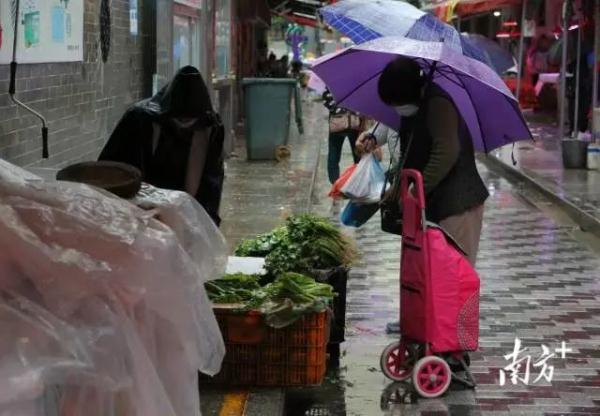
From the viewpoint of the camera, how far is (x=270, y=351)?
5.51 meters

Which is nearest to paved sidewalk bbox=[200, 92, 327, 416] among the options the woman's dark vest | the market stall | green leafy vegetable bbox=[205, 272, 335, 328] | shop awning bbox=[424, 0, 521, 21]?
green leafy vegetable bbox=[205, 272, 335, 328]

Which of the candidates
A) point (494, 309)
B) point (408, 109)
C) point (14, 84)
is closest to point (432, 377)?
point (408, 109)

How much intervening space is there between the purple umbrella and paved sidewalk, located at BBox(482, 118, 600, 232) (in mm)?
3347

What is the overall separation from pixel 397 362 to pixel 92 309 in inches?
135

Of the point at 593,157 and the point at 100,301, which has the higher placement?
the point at 100,301

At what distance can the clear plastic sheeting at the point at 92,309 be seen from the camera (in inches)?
108

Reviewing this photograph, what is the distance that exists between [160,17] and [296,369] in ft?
19.4

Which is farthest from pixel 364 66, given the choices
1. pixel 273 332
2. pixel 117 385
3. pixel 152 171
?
pixel 117 385

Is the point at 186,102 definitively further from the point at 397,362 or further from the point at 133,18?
the point at 133,18

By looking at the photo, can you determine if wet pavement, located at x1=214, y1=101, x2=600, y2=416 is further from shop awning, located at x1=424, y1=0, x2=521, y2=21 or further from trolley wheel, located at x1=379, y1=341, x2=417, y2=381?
shop awning, located at x1=424, y1=0, x2=521, y2=21

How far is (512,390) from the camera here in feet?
20.5

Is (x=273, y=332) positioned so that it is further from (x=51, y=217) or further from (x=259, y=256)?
(x=51, y=217)

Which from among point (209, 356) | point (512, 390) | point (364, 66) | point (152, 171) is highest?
point (364, 66)

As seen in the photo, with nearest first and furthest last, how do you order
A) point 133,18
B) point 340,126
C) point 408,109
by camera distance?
point 408,109, point 133,18, point 340,126
